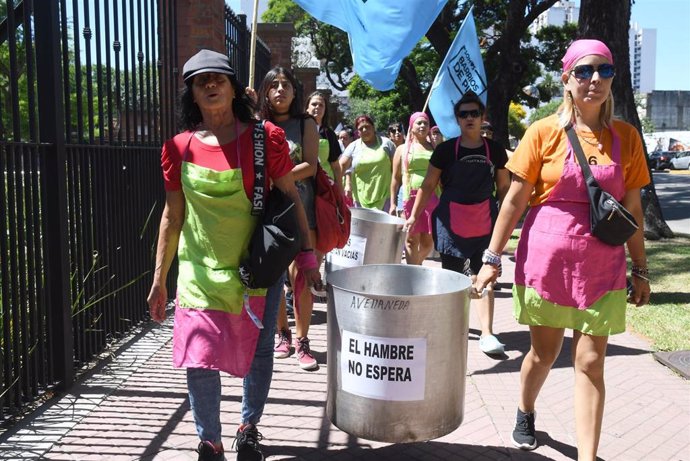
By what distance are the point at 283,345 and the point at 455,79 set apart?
464cm

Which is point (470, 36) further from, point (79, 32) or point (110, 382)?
point (110, 382)

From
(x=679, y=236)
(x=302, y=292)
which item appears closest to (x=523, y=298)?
(x=302, y=292)

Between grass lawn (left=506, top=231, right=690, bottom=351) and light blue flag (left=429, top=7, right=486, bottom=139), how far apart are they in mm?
3017

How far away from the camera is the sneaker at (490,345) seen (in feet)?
19.0

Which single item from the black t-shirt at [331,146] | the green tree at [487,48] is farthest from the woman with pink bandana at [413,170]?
the green tree at [487,48]

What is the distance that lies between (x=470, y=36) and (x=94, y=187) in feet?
18.3

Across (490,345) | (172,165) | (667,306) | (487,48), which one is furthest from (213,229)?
(487,48)

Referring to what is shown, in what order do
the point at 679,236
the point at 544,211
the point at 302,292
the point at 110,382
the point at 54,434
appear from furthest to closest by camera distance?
1. the point at 679,236
2. the point at 302,292
3. the point at 110,382
4. the point at 54,434
5. the point at 544,211

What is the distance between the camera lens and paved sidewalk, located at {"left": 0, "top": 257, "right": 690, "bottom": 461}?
391 centimetres

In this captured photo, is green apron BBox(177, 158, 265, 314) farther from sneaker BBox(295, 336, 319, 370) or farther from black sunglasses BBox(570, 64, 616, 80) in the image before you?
sneaker BBox(295, 336, 319, 370)

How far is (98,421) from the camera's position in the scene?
434 centimetres

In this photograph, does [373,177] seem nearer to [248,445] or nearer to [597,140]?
[597,140]

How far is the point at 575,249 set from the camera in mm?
3486

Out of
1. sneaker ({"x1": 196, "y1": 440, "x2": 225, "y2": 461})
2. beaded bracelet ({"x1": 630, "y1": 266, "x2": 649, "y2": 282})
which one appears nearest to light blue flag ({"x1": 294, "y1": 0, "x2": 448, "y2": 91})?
beaded bracelet ({"x1": 630, "y1": 266, "x2": 649, "y2": 282})
